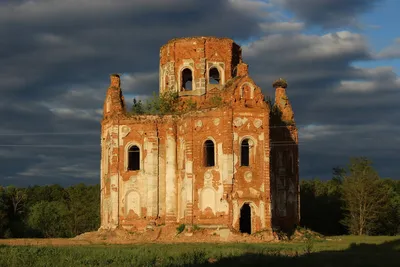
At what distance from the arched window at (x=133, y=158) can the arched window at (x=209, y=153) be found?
5195 mm

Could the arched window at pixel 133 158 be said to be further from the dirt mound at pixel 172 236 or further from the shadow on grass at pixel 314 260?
the shadow on grass at pixel 314 260

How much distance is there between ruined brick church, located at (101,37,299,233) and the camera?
→ 39656 millimetres

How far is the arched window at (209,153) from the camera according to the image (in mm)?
41000

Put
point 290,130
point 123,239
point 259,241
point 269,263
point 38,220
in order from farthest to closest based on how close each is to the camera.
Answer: point 38,220
point 290,130
point 123,239
point 259,241
point 269,263

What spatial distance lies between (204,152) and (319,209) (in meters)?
22.4

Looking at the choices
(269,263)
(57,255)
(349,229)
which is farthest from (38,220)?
(269,263)

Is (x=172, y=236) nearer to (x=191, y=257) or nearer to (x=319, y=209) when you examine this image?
(x=191, y=257)

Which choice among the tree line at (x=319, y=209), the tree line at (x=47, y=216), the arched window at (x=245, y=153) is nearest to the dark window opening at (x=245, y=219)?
the arched window at (x=245, y=153)

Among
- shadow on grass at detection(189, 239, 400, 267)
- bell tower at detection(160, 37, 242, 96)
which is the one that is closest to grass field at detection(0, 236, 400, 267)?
shadow on grass at detection(189, 239, 400, 267)

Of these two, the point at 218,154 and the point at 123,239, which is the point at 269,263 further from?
the point at 123,239

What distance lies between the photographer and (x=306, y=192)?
67.2 meters

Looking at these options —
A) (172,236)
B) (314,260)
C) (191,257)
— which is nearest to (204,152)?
(172,236)

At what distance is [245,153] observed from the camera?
42.2 meters

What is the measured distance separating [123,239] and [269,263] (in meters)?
19.1
